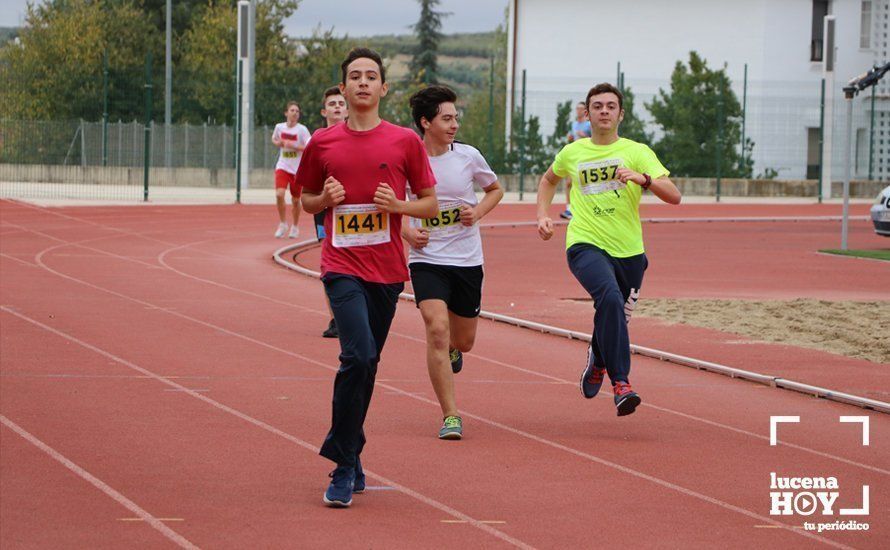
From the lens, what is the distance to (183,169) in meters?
37.9

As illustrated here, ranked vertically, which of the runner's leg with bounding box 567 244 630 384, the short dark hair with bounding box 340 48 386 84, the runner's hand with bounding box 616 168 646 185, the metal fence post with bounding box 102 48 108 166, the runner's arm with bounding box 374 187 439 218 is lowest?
the runner's leg with bounding box 567 244 630 384

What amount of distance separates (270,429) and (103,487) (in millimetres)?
1620

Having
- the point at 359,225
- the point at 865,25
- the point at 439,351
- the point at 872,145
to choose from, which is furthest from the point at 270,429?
the point at 865,25

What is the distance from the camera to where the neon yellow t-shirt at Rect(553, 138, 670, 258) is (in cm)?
907

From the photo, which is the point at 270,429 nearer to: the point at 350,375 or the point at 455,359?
the point at 455,359

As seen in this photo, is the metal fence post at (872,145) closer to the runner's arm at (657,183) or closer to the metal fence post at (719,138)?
the metal fence post at (719,138)

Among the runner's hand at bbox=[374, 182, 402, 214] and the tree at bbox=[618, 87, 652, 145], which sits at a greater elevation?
the tree at bbox=[618, 87, 652, 145]

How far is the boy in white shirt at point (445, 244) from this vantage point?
834cm

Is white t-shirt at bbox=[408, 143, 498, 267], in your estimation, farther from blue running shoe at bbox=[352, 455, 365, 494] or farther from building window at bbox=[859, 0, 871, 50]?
building window at bbox=[859, 0, 871, 50]

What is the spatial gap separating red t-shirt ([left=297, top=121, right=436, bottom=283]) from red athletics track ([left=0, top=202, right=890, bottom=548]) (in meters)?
1.06

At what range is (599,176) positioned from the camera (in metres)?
9.11

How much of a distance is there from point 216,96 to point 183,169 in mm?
2026

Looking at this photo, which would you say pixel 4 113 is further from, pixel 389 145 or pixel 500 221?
pixel 389 145

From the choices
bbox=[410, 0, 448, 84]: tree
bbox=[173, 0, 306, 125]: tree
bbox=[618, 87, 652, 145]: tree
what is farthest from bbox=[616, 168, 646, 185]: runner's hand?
bbox=[410, 0, 448, 84]: tree
